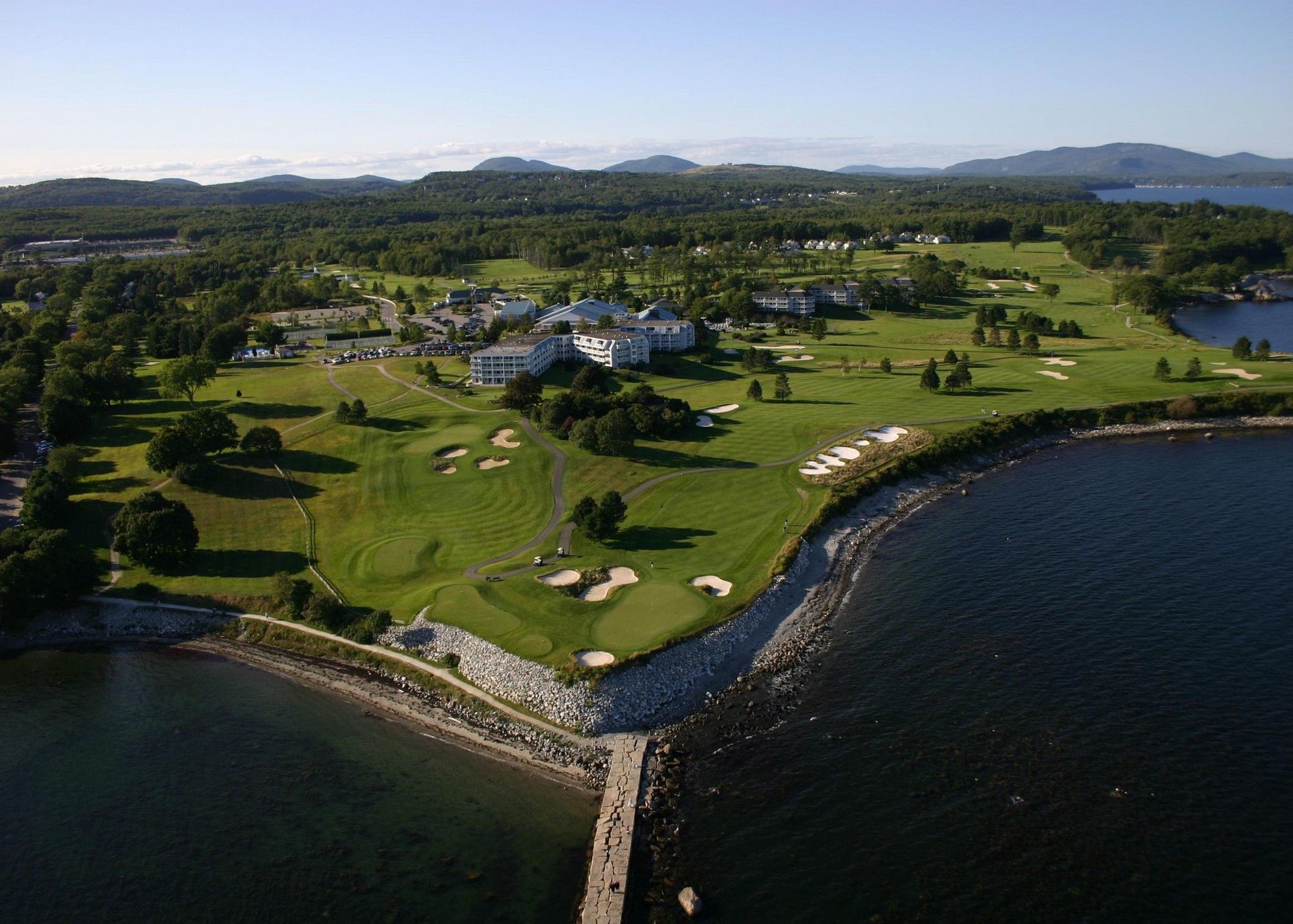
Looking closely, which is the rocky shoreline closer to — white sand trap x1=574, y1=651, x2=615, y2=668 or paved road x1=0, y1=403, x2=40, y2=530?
white sand trap x1=574, y1=651, x2=615, y2=668

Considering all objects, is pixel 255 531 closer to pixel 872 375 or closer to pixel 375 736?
pixel 375 736

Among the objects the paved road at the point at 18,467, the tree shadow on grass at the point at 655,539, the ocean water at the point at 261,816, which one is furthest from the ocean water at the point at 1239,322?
the paved road at the point at 18,467

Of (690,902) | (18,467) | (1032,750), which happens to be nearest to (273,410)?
(18,467)

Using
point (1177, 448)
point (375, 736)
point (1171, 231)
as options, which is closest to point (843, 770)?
point (375, 736)

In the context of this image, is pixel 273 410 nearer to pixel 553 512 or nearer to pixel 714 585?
pixel 553 512

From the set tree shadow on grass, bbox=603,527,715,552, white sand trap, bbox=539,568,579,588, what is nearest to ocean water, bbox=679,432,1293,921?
tree shadow on grass, bbox=603,527,715,552

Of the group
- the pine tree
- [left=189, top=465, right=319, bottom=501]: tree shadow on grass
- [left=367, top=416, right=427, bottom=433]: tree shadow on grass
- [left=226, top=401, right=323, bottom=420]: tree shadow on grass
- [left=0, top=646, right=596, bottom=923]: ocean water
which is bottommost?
[left=0, top=646, right=596, bottom=923]: ocean water
